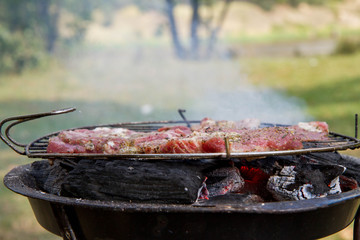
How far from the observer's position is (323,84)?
8500mm

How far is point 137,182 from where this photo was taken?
1.90m

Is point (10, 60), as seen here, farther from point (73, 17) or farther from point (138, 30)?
point (138, 30)

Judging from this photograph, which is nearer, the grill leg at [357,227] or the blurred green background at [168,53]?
the grill leg at [357,227]

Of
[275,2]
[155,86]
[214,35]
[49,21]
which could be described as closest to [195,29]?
[214,35]

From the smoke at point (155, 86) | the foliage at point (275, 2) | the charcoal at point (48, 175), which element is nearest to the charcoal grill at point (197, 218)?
the charcoal at point (48, 175)

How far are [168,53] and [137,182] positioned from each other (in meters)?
7.16

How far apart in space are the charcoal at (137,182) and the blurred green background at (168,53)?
19.6 ft

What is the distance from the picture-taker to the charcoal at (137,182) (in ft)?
6.11

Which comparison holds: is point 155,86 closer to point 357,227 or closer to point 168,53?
point 168,53

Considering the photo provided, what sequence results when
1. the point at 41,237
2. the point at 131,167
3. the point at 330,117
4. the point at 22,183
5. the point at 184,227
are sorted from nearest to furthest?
the point at 184,227
the point at 131,167
the point at 22,183
the point at 41,237
the point at 330,117

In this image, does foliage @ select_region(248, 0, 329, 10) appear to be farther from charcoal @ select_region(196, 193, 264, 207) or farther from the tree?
charcoal @ select_region(196, 193, 264, 207)

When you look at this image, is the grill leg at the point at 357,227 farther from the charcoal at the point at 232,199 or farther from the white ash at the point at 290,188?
the charcoal at the point at 232,199

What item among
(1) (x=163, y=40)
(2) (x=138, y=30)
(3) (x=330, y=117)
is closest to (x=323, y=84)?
(3) (x=330, y=117)

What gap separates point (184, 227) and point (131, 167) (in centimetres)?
38
